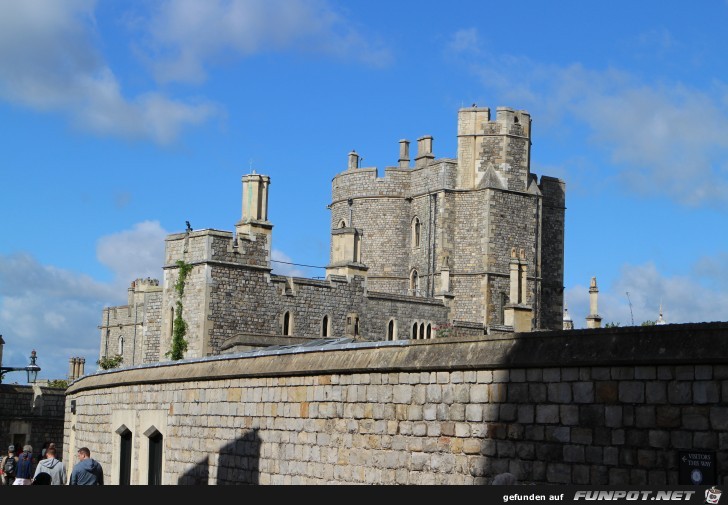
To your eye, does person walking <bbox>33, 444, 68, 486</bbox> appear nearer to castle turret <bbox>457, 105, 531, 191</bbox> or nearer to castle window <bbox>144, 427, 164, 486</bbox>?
castle window <bbox>144, 427, 164, 486</bbox>

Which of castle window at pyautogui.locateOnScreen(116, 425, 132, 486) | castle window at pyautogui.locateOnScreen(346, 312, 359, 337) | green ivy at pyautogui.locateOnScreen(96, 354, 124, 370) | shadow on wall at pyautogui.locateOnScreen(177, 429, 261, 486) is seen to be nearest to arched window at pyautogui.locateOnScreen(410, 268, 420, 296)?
green ivy at pyautogui.locateOnScreen(96, 354, 124, 370)

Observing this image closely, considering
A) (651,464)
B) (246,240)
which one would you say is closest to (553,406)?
(651,464)

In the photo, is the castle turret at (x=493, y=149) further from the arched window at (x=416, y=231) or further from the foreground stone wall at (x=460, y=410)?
the foreground stone wall at (x=460, y=410)

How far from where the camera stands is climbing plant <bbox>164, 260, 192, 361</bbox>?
117 ft

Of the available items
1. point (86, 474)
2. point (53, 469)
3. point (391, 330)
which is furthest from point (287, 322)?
point (86, 474)

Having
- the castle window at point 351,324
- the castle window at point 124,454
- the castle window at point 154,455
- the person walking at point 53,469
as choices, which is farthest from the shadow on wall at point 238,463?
the castle window at point 351,324

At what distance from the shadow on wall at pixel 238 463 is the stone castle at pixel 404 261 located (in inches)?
683

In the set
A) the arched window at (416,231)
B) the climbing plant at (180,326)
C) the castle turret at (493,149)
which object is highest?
the castle turret at (493,149)

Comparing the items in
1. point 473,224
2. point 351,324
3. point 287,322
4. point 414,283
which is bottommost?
point 287,322

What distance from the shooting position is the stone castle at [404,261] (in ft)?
118

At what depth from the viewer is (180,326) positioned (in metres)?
35.9

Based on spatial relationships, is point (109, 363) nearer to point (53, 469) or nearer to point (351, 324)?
point (351, 324)

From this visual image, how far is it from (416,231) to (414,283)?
2.32m

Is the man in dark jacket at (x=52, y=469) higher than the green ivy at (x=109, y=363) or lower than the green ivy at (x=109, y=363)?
lower
